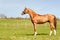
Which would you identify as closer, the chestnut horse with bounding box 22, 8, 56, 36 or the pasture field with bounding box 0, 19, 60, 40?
the pasture field with bounding box 0, 19, 60, 40

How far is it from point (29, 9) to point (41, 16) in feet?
4.59

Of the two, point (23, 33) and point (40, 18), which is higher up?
point (40, 18)

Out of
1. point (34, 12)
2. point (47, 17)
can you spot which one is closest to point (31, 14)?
point (34, 12)

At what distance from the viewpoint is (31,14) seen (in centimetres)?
1753

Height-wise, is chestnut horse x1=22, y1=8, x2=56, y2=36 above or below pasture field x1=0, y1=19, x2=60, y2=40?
above

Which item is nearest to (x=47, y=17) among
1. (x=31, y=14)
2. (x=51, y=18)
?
(x=51, y=18)

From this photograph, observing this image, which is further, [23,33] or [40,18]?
[23,33]

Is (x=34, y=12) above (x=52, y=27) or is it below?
above

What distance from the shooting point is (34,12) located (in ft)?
57.7

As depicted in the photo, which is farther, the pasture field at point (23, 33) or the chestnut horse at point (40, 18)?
the chestnut horse at point (40, 18)

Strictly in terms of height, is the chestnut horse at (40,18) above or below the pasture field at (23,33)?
above

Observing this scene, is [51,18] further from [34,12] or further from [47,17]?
[34,12]

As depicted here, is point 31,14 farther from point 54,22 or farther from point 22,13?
point 54,22

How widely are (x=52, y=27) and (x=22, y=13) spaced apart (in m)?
2.95
